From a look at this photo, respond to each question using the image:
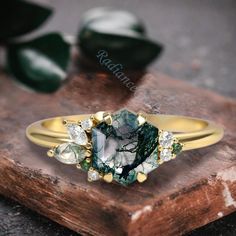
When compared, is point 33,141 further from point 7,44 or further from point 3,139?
point 7,44

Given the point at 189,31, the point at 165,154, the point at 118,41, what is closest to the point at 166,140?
the point at 165,154

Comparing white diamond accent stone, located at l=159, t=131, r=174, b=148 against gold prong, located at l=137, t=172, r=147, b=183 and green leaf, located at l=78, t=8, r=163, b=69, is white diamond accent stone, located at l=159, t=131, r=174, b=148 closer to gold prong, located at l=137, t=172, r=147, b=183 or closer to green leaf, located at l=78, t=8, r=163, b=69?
gold prong, located at l=137, t=172, r=147, b=183

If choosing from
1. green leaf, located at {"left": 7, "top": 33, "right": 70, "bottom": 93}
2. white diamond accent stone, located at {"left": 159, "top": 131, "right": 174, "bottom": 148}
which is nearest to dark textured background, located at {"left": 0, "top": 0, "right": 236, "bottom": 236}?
green leaf, located at {"left": 7, "top": 33, "right": 70, "bottom": 93}

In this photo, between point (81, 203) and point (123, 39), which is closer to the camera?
point (81, 203)

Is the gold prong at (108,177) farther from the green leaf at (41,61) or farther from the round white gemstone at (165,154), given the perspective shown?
the green leaf at (41,61)

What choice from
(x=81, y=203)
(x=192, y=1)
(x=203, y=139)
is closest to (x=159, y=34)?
(x=192, y=1)

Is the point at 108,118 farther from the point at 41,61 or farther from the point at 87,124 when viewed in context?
the point at 41,61
